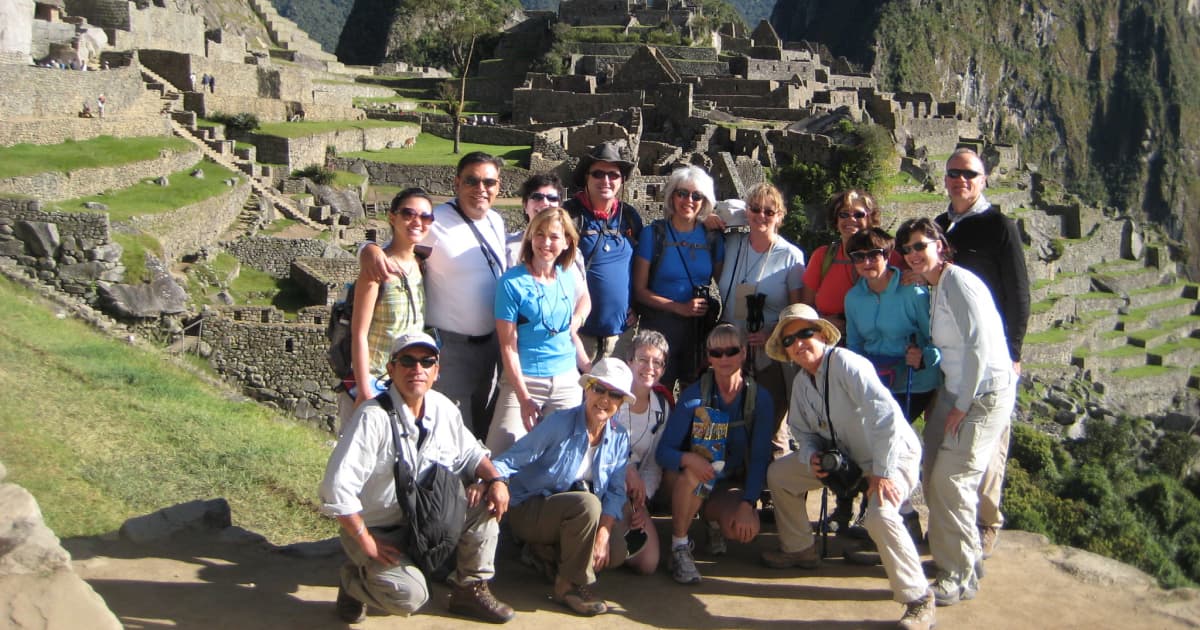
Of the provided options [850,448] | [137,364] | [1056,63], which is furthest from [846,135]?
[1056,63]

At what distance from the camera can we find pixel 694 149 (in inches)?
1017

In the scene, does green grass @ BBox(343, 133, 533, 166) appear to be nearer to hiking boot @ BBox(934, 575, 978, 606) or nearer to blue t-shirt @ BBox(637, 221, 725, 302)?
blue t-shirt @ BBox(637, 221, 725, 302)

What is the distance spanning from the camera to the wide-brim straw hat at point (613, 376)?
5359 millimetres

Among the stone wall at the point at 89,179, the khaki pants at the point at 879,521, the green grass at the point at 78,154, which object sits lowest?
the khaki pants at the point at 879,521

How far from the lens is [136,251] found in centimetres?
1386

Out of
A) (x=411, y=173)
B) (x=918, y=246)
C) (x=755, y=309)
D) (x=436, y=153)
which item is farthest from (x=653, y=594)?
(x=436, y=153)

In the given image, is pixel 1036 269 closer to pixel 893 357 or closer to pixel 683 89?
pixel 683 89

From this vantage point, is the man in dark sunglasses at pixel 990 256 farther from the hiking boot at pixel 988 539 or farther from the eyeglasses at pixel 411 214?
the eyeglasses at pixel 411 214

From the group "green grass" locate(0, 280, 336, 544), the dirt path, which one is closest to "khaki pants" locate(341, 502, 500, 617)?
the dirt path

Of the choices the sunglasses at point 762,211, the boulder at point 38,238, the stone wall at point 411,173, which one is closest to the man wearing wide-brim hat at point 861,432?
the sunglasses at point 762,211

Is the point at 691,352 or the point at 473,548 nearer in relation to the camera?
the point at 473,548

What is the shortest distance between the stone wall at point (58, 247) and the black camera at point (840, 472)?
1050 cm

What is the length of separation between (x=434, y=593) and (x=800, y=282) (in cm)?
289

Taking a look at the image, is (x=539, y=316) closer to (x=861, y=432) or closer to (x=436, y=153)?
(x=861, y=432)
